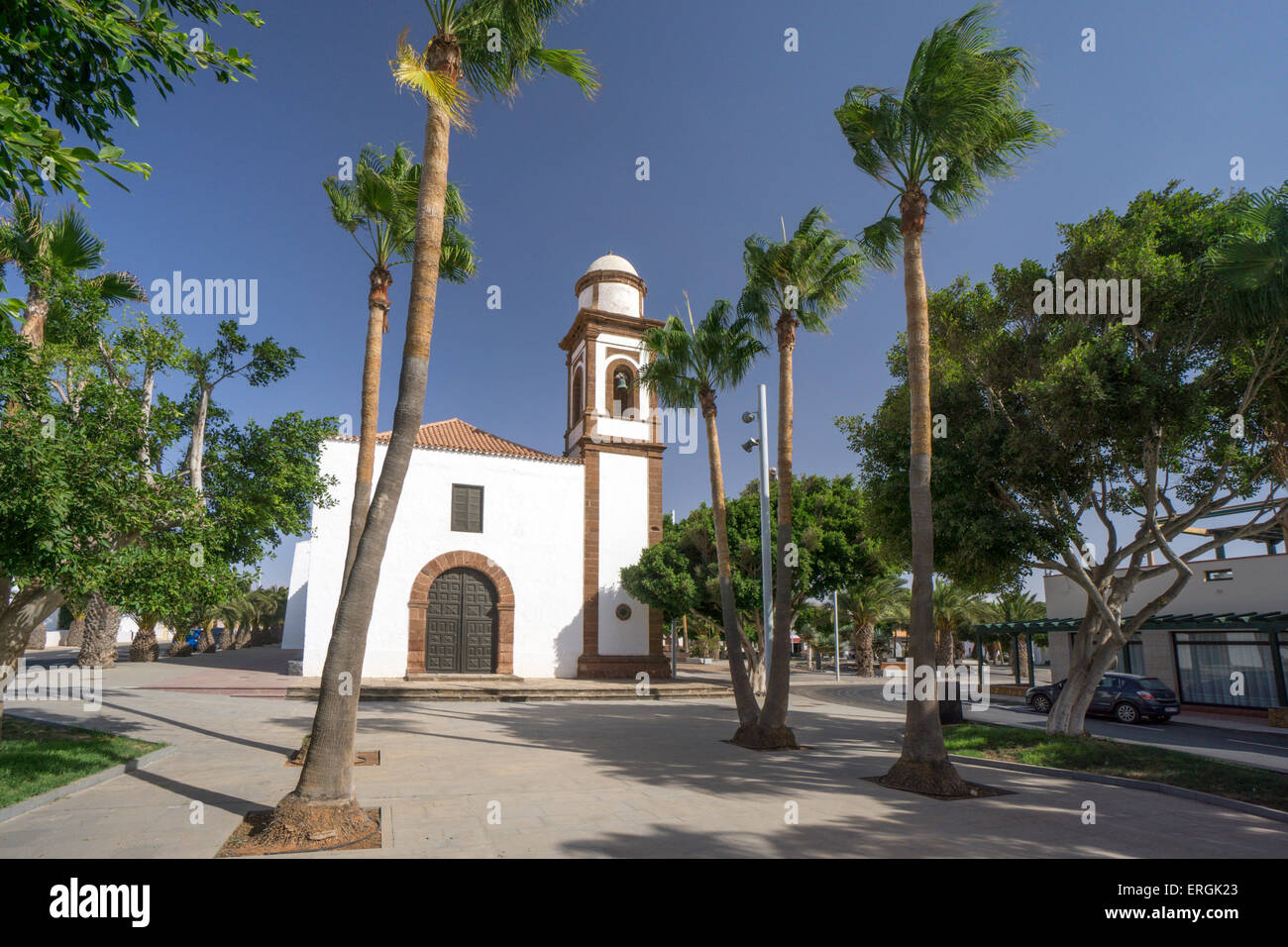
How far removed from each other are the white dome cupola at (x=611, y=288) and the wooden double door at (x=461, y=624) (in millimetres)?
11680

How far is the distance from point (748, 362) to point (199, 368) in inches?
390

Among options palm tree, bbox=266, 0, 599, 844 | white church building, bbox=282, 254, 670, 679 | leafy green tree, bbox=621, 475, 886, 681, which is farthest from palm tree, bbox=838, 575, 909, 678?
palm tree, bbox=266, 0, 599, 844

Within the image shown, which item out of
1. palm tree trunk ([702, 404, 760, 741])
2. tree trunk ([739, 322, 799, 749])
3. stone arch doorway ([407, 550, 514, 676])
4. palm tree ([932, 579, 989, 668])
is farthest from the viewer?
palm tree ([932, 579, 989, 668])

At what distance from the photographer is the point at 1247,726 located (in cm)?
1928

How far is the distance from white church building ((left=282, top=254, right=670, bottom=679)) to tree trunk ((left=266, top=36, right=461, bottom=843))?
1657 cm

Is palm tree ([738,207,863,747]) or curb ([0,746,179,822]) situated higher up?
palm tree ([738,207,863,747])

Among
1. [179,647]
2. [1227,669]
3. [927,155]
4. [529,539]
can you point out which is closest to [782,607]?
[927,155]

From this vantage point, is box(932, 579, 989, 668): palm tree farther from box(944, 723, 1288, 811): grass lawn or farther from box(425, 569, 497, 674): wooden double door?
box(944, 723, 1288, 811): grass lawn

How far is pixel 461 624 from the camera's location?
25422 millimetres

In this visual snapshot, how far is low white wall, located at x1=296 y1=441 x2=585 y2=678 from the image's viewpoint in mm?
23828

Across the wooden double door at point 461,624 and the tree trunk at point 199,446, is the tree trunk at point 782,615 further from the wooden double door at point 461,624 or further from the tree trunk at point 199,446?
the wooden double door at point 461,624

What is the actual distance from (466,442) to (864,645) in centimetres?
2620

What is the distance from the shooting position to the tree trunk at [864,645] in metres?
A: 42.1
